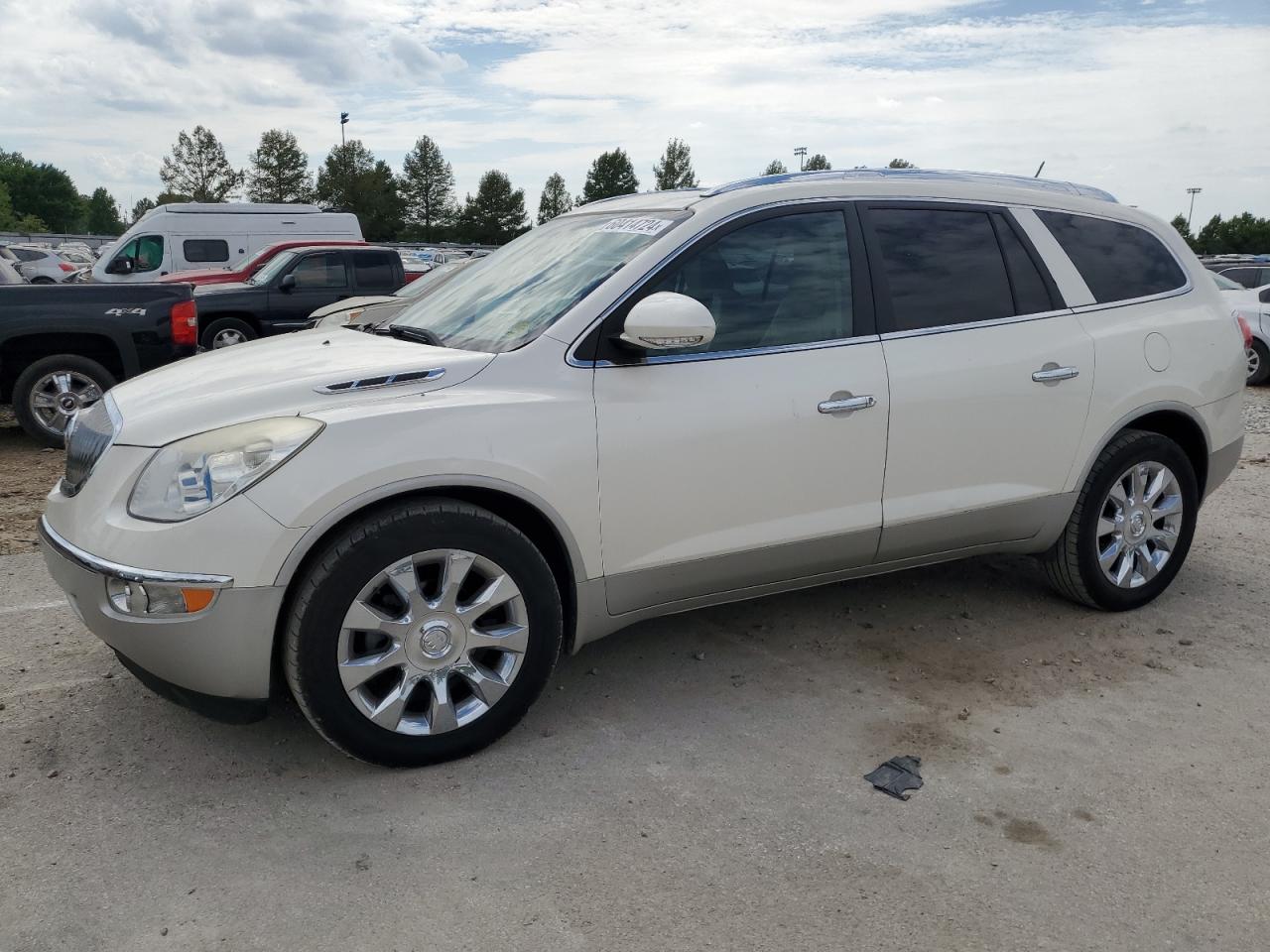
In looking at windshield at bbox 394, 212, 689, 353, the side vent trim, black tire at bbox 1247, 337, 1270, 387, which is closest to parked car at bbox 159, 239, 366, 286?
windshield at bbox 394, 212, 689, 353

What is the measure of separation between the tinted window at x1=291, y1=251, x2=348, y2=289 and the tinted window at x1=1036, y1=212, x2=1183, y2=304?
38.7ft

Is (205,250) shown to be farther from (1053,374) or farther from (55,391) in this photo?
(1053,374)

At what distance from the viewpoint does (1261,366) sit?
13.5 m

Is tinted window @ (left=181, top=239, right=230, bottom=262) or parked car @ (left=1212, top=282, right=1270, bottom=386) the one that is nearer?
parked car @ (left=1212, top=282, right=1270, bottom=386)

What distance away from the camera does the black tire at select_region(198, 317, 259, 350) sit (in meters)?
13.5

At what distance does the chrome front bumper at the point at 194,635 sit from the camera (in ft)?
9.43

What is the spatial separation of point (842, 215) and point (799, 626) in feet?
5.57

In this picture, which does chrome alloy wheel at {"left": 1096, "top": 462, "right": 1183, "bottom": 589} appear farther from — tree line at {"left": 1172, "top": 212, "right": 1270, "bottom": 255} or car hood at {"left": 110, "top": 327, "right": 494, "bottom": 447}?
tree line at {"left": 1172, "top": 212, "right": 1270, "bottom": 255}

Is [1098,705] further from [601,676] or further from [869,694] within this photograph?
[601,676]

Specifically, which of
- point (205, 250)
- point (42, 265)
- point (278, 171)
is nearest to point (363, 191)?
point (278, 171)

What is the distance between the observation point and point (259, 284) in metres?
14.0

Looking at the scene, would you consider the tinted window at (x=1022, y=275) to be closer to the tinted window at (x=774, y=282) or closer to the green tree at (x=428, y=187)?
the tinted window at (x=774, y=282)

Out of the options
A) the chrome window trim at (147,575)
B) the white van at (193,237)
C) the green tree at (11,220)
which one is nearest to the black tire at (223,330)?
the white van at (193,237)

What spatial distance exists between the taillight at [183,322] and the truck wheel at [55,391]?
62 centimetres
